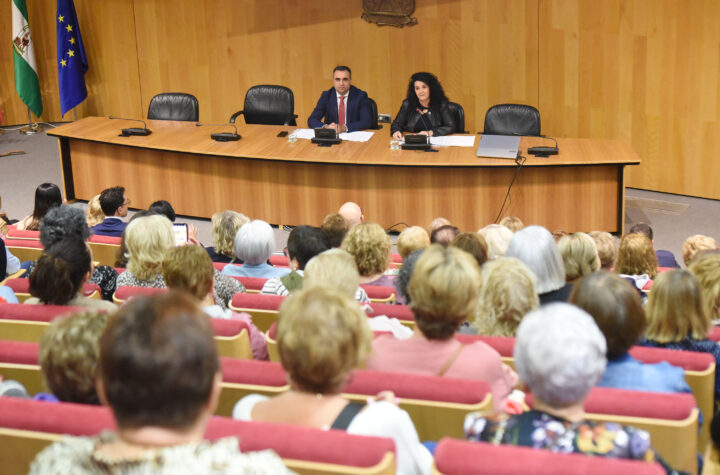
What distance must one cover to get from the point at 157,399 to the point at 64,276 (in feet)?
6.70

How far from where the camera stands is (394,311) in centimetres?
324

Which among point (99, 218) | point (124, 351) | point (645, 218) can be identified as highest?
point (124, 351)

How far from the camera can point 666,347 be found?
9.45 feet

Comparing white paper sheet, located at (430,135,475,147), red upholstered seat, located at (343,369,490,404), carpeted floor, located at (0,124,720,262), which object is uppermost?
white paper sheet, located at (430,135,475,147)

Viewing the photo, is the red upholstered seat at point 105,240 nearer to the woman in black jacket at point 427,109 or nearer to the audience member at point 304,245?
the audience member at point 304,245

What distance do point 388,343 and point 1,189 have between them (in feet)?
23.7

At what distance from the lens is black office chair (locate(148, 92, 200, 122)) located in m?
8.17

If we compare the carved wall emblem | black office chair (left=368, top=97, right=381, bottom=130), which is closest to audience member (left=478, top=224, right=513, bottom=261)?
black office chair (left=368, top=97, right=381, bottom=130)

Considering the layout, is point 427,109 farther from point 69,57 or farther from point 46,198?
point 69,57

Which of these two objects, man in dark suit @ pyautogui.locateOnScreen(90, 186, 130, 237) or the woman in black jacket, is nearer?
man in dark suit @ pyautogui.locateOnScreen(90, 186, 130, 237)

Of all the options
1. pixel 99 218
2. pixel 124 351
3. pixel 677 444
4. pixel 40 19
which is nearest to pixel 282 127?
pixel 99 218

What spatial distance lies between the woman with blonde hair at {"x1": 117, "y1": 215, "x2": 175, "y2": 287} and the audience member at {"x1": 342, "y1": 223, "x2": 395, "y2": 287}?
83 cm

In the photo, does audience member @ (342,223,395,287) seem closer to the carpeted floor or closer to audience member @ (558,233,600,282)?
audience member @ (558,233,600,282)

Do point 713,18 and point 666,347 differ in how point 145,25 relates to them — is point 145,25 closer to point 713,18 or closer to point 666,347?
point 713,18
